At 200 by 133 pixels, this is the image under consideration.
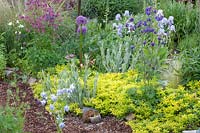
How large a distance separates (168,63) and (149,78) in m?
0.68

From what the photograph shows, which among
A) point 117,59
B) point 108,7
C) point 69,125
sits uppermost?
point 108,7

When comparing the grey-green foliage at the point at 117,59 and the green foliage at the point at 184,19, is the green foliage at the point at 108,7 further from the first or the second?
the grey-green foliage at the point at 117,59

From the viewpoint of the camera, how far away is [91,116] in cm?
512

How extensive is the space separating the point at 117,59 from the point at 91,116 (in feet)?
4.87

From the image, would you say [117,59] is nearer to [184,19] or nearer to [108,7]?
[184,19]

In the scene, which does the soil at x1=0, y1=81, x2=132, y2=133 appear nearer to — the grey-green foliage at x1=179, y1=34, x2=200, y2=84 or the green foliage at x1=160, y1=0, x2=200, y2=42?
the grey-green foliage at x1=179, y1=34, x2=200, y2=84

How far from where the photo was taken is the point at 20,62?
22.3 feet

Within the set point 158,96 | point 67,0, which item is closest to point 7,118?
point 158,96

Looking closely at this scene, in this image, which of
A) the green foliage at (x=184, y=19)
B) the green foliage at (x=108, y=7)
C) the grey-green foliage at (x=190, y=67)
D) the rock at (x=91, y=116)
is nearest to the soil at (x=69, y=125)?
the rock at (x=91, y=116)

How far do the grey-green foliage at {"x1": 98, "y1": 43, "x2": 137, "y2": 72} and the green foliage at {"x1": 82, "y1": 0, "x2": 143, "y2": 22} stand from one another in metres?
2.56

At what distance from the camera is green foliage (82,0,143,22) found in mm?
9180

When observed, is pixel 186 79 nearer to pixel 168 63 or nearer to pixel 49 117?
pixel 168 63

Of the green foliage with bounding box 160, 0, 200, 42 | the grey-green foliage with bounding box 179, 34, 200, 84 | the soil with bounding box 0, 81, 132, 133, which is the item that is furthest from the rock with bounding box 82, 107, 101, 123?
the green foliage with bounding box 160, 0, 200, 42

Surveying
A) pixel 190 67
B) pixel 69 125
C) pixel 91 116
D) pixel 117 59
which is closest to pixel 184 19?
pixel 117 59
